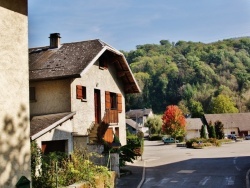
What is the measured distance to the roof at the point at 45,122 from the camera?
52.2 ft

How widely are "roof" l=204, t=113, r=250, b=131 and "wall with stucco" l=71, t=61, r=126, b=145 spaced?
53817mm

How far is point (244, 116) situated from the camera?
257ft

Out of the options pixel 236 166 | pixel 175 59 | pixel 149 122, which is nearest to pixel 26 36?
pixel 236 166

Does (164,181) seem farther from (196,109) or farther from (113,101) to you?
(196,109)

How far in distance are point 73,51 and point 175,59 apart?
434ft

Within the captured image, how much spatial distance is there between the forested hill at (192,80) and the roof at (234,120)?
2185 centimetres

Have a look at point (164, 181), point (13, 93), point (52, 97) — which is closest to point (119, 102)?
point (52, 97)

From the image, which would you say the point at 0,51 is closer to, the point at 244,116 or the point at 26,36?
the point at 26,36

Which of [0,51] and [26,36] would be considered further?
[26,36]

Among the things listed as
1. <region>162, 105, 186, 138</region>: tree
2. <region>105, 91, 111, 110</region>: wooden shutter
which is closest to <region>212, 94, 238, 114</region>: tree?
<region>162, 105, 186, 138</region>: tree

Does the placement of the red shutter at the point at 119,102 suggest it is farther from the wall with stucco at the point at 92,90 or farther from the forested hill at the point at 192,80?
the forested hill at the point at 192,80

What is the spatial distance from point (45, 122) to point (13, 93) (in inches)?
461

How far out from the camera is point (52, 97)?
20.2m

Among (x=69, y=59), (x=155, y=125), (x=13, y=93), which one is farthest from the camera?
(x=155, y=125)
